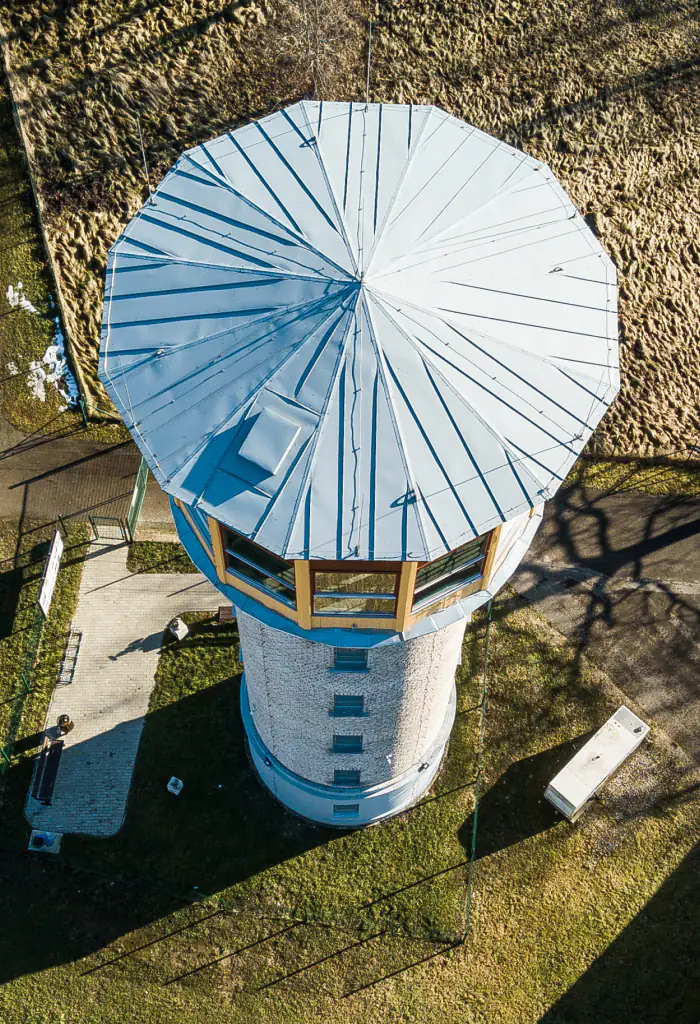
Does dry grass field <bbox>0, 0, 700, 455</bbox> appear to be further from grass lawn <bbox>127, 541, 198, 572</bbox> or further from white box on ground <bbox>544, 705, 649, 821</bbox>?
white box on ground <bbox>544, 705, 649, 821</bbox>

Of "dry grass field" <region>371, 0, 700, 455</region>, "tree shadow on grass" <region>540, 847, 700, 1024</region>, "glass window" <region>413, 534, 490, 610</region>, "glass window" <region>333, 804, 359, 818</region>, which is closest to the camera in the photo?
"glass window" <region>413, 534, 490, 610</region>

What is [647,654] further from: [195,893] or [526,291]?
[526,291]

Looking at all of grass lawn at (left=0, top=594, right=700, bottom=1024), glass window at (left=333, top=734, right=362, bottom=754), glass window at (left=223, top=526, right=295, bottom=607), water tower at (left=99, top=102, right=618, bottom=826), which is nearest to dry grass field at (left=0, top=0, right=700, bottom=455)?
grass lawn at (left=0, top=594, right=700, bottom=1024)

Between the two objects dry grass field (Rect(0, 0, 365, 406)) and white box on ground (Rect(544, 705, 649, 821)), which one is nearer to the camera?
white box on ground (Rect(544, 705, 649, 821))

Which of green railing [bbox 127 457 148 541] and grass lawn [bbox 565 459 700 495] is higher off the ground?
green railing [bbox 127 457 148 541]

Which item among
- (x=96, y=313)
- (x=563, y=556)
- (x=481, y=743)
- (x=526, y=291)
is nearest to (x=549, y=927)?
(x=481, y=743)

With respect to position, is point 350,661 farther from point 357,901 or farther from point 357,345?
point 357,901

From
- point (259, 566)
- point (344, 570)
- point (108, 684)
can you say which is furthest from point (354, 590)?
point (108, 684)

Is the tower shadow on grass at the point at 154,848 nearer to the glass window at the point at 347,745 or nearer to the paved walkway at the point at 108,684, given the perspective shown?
the paved walkway at the point at 108,684
